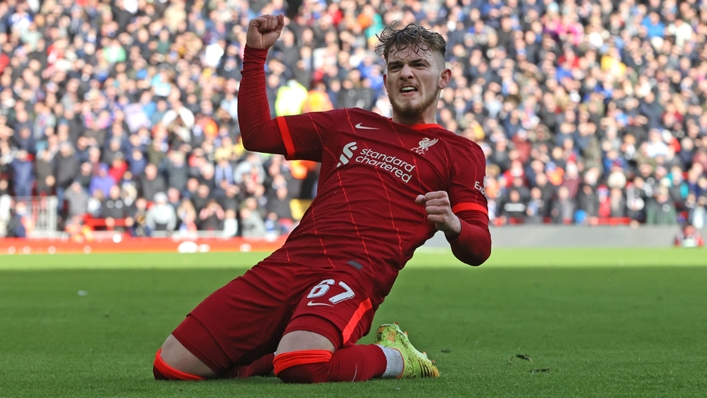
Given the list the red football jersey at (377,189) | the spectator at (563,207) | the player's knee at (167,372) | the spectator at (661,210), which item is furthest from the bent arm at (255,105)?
the spectator at (661,210)

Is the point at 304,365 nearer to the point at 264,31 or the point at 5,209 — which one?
the point at 264,31

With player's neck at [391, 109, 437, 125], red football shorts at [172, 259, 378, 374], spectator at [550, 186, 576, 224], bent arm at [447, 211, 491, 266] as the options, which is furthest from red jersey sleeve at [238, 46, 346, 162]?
spectator at [550, 186, 576, 224]

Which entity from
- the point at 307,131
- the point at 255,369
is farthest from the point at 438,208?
the point at 255,369

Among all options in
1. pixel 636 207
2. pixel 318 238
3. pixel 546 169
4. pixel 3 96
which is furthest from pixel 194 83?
pixel 318 238

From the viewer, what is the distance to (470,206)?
5414 mm

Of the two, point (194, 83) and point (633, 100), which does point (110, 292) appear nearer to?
point (194, 83)

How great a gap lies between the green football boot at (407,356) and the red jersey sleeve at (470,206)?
1.75 ft

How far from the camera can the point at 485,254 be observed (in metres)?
5.28

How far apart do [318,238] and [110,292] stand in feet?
22.9

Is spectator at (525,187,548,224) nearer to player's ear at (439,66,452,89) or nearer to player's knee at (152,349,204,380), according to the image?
player's ear at (439,66,452,89)

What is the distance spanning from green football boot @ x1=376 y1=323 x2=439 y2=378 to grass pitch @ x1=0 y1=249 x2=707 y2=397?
186 millimetres

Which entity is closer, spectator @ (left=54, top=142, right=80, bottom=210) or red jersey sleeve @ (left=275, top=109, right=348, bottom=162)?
red jersey sleeve @ (left=275, top=109, right=348, bottom=162)

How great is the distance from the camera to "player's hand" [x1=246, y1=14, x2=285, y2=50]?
5.57 metres

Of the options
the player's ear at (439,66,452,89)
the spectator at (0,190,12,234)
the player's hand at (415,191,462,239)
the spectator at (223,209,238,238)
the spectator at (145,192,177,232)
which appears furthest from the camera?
the spectator at (223,209,238,238)
